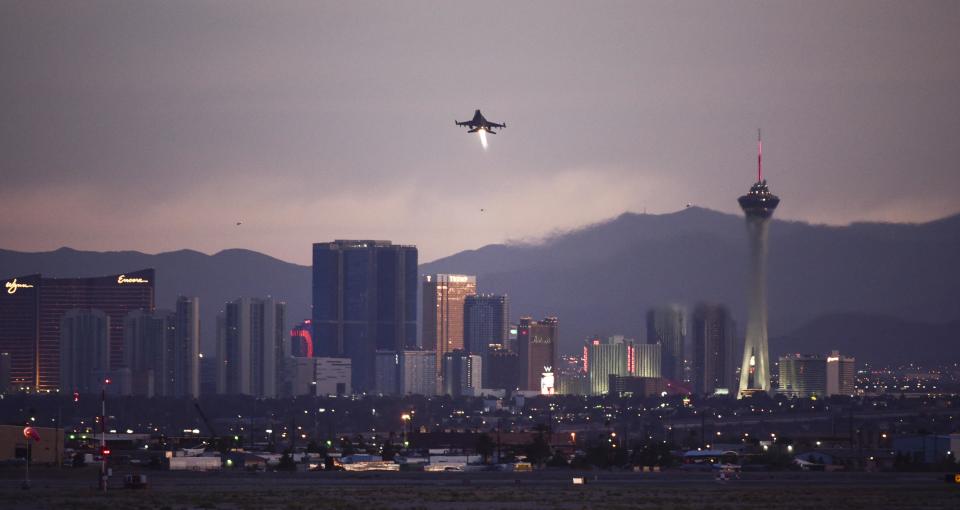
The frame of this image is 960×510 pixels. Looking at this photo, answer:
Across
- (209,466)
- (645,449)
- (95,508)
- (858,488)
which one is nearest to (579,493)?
(858,488)

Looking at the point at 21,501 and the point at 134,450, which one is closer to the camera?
the point at 21,501

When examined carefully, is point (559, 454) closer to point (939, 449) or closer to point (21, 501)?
point (939, 449)

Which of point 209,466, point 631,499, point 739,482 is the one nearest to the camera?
point 631,499

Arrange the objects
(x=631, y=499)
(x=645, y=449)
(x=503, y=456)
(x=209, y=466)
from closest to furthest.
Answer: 1. (x=631, y=499)
2. (x=209, y=466)
3. (x=645, y=449)
4. (x=503, y=456)

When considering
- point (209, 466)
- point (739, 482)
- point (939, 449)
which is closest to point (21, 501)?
point (739, 482)

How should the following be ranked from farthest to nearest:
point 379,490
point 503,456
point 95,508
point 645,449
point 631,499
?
point 503,456 < point 645,449 < point 379,490 < point 631,499 < point 95,508

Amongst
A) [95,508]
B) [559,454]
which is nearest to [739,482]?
[95,508]

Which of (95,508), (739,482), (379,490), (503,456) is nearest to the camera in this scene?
(95,508)

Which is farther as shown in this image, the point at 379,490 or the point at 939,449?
the point at 939,449

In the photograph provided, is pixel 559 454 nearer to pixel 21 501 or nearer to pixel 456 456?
pixel 456 456
